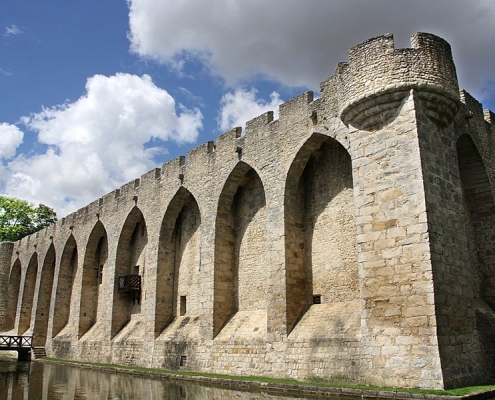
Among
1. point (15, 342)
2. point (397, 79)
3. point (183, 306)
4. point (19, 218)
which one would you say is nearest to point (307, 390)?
point (397, 79)

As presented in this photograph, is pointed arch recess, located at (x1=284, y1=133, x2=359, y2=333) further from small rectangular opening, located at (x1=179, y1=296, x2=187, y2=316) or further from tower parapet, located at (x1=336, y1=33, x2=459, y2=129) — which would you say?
small rectangular opening, located at (x1=179, y1=296, x2=187, y2=316)

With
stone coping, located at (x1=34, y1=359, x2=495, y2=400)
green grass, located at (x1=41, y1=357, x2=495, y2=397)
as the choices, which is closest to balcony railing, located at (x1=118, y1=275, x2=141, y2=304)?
green grass, located at (x1=41, y1=357, x2=495, y2=397)

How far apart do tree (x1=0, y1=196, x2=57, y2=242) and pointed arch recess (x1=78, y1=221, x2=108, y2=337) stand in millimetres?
19339

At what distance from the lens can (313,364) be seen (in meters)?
11.4

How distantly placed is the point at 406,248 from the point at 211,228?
25.1 feet

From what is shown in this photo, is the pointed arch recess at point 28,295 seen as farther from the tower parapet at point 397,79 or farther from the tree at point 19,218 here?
the tower parapet at point 397,79

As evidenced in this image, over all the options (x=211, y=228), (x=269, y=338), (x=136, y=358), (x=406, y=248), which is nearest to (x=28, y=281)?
(x=136, y=358)

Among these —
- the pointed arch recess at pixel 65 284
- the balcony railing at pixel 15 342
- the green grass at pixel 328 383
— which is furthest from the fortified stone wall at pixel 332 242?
the pointed arch recess at pixel 65 284

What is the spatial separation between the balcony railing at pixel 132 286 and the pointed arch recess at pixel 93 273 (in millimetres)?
3391

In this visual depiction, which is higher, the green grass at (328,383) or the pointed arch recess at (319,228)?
the pointed arch recess at (319,228)

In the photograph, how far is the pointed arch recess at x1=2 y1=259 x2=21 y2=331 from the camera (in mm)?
33625

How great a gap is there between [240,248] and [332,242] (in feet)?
12.2

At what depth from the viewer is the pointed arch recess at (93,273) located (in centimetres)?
2361

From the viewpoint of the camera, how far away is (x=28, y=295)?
31.2 metres
